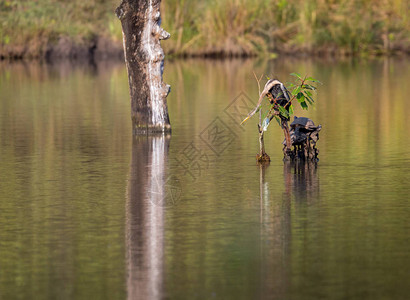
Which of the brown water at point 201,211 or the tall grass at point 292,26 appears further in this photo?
the tall grass at point 292,26

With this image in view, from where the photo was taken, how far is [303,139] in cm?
1469

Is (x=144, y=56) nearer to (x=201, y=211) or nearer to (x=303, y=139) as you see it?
(x=303, y=139)

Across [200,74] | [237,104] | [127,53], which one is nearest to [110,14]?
[200,74]

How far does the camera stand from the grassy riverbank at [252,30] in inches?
1781

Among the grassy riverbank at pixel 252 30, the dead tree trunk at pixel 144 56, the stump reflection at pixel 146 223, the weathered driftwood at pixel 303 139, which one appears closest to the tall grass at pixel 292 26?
the grassy riverbank at pixel 252 30

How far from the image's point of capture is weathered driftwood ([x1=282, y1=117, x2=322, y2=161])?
1455 cm

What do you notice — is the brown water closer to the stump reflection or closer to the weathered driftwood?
the stump reflection

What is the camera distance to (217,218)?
11016 millimetres

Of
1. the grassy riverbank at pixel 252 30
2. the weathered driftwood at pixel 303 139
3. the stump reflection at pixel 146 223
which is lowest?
the stump reflection at pixel 146 223

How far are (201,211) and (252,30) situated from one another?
34.7 meters

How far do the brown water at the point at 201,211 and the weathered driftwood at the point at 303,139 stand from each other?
219mm

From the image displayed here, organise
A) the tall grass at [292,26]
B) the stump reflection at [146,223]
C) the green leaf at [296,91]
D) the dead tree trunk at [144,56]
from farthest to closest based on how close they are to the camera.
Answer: the tall grass at [292,26], the dead tree trunk at [144,56], the green leaf at [296,91], the stump reflection at [146,223]

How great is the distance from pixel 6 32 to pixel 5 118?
23.5m

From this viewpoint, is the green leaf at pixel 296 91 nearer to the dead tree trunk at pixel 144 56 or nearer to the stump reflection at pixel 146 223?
the stump reflection at pixel 146 223
